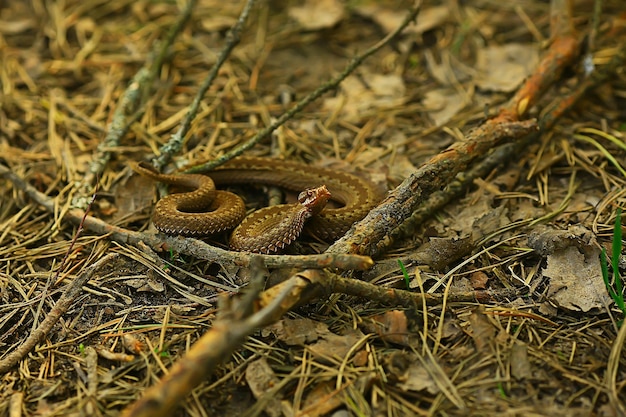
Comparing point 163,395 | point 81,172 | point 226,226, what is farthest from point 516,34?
point 163,395

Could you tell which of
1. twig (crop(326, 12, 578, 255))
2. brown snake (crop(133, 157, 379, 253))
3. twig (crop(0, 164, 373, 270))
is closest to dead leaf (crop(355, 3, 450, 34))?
twig (crop(326, 12, 578, 255))

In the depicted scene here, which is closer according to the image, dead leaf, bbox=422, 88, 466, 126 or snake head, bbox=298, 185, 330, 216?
snake head, bbox=298, 185, 330, 216

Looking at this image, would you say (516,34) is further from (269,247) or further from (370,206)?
(269,247)

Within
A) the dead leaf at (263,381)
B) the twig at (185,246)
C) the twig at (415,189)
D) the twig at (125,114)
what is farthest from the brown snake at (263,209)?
the dead leaf at (263,381)

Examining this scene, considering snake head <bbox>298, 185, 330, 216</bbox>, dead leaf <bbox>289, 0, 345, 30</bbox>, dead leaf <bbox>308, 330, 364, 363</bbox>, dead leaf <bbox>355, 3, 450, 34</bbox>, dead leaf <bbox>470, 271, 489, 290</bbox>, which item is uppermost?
dead leaf <bbox>289, 0, 345, 30</bbox>

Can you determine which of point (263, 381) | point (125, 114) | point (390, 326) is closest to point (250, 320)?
point (263, 381)

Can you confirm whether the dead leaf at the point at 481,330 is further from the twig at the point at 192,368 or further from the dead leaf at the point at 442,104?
the dead leaf at the point at 442,104

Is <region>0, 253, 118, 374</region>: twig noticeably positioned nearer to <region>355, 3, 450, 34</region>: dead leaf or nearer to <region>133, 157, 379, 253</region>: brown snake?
<region>133, 157, 379, 253</region>: brown snake
